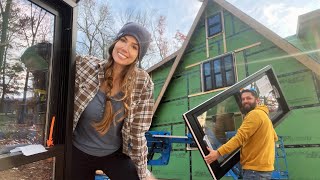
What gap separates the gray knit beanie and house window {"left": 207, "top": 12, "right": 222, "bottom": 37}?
4.10 m

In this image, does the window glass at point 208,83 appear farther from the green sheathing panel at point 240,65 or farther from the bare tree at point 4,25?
the bare tree at point 4,25

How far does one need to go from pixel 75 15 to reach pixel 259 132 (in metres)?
2.10

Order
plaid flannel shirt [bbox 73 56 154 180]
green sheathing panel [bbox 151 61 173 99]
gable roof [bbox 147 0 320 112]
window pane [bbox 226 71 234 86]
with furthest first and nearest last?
1. green sheathing panel [bbox 151 61 173 99]
2. window pane [bbox 226 71 234 86]
3. gable roof [bbox 147 0 320 112]
4. plaid flannel shirt [bbox 73 56 154 180]

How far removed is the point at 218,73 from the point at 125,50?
152 inches

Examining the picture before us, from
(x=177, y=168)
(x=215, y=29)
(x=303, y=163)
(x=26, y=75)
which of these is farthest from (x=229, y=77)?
(x=26, y=75)

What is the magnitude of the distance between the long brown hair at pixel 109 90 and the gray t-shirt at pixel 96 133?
0.02 metres

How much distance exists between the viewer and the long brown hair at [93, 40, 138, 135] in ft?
4.47

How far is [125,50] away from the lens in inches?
54.0

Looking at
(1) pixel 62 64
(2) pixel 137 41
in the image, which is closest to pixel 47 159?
(1) pixel 62 64

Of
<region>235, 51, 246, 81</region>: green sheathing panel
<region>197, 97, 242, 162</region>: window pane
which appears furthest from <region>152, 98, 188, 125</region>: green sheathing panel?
<region>197, 97, 242, 162</region>: window pane

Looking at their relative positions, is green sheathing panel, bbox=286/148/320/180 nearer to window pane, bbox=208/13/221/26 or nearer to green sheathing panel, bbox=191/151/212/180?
green sheathing panel, bbox=191/151/212/180

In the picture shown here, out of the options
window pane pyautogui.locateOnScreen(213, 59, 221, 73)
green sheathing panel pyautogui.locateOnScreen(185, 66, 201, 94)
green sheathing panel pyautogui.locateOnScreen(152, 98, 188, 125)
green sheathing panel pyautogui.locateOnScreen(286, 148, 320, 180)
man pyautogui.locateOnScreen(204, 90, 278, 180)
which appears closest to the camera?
man pyautogui.locateOnScreen(204, 90, 278, 180)

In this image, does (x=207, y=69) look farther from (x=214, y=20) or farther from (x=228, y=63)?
(x=214, y=20)

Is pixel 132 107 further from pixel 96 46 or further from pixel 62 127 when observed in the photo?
pixel 96 46
